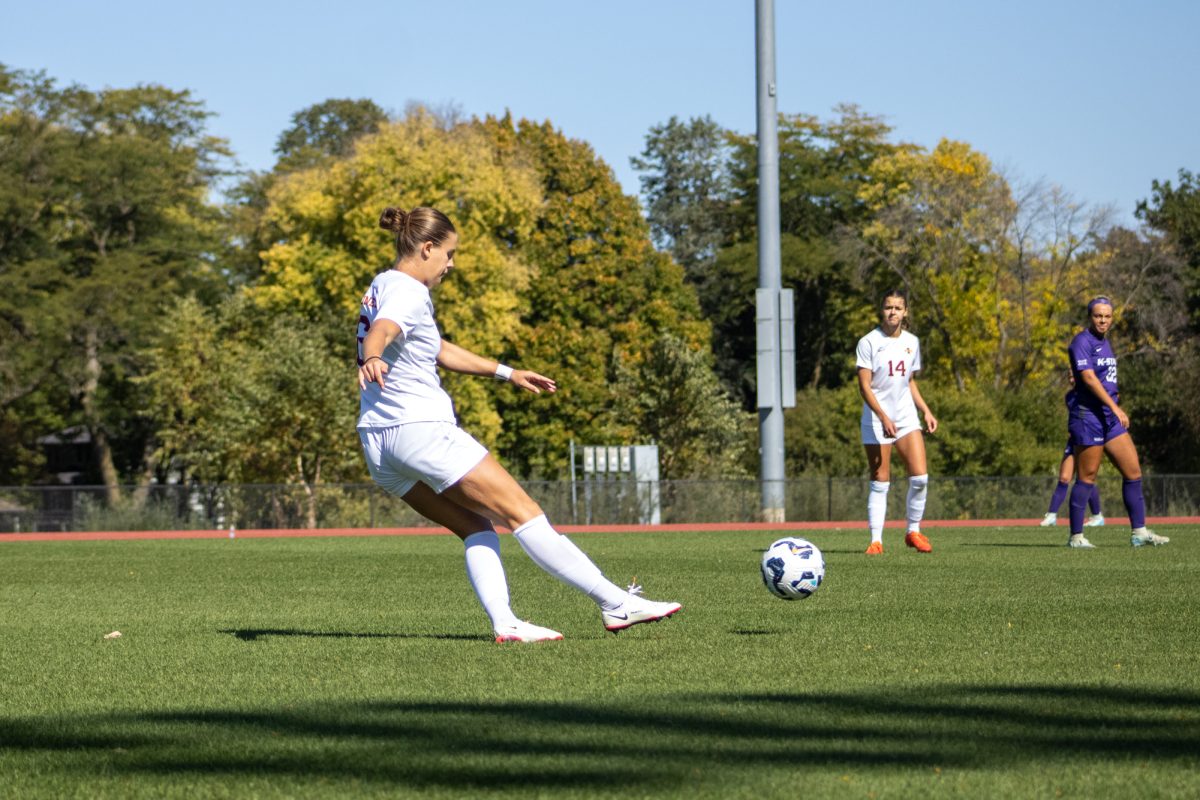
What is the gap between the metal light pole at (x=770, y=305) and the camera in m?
31.2

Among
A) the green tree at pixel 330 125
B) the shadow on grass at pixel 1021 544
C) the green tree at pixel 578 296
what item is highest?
the green tree at pixel 330 125

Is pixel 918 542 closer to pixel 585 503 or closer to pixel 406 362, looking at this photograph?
pixel 406 362

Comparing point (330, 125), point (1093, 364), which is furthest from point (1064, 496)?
point (330, 125)

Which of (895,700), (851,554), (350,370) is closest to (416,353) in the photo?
(895,700)

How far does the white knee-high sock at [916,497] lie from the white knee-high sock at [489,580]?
7.99 metres

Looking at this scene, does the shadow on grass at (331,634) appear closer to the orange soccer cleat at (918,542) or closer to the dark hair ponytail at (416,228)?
the dark hair ponytail at (416,228)

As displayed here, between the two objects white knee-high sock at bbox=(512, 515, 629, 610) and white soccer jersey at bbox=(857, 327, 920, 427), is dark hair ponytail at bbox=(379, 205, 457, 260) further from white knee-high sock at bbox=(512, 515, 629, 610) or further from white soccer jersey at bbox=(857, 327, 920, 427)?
white soccer jersey at bbox=(857, 327, 920, 427)

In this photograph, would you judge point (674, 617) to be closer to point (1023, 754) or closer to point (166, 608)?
point (166, 608)

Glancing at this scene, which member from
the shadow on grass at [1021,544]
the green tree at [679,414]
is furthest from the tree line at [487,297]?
the shadow on grass at [1021,544]

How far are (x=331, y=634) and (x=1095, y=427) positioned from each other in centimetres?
912

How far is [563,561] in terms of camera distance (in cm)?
747

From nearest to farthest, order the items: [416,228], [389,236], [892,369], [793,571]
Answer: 1. [416,228]
2. [793,571]
3. [892,369]
4. [389,236]

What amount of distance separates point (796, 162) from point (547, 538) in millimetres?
59816

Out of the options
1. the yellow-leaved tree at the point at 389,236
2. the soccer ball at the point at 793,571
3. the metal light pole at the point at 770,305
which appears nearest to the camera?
the soccer ball at the point at 793,571
